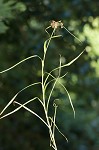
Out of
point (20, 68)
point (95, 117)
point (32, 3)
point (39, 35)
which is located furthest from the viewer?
point (95, 117)

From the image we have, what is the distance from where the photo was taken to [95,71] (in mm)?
3504

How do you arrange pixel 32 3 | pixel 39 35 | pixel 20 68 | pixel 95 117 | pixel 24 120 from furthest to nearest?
pixel 95 117 < pixel 24 120 < pixel 20 68 < pixel 39 35 < pixel 32 3

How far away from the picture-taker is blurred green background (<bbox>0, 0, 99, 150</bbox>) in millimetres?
2869

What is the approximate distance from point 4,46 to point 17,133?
1.99 ft

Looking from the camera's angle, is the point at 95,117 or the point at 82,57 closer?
the point at 82,57

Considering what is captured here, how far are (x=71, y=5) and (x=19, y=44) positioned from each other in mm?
364

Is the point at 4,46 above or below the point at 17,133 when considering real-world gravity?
above

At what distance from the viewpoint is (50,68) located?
3.03 metres

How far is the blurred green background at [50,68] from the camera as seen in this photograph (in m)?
2.87

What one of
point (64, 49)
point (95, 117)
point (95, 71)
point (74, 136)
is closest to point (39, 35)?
point (64, 49)

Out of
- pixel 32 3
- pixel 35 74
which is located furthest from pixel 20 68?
pixel 32 3

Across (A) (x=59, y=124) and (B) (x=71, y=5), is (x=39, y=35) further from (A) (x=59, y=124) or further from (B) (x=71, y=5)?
(A) (x=59, y=124)

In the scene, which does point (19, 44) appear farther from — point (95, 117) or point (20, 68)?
point (95, 117)

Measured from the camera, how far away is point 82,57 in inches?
124
